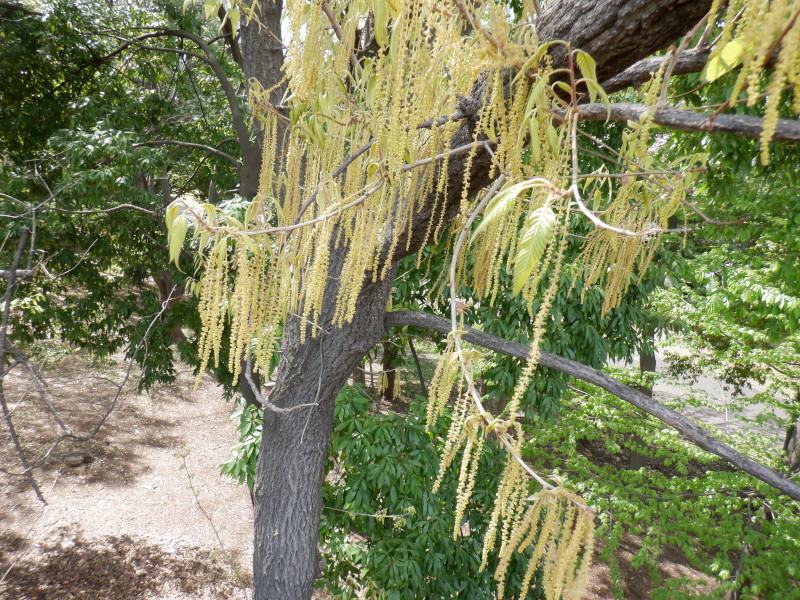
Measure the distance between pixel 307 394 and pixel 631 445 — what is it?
3.55 meters

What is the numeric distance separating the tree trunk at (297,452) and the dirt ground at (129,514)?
9.56 ft

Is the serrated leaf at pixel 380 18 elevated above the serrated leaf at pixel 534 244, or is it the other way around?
the serrated leaf at pixel 380 18

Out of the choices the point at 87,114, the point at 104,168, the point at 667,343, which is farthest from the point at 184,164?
the point at 667,343

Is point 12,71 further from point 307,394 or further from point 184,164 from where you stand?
point 307,394

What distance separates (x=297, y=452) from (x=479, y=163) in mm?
2263

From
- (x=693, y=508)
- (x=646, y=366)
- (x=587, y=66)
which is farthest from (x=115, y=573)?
(x=646, y=366)

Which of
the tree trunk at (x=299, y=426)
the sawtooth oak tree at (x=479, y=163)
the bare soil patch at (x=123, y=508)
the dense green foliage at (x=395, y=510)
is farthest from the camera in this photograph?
the bare soil patch at (x=123, y=508)

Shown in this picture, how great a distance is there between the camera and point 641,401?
2211 millimetres

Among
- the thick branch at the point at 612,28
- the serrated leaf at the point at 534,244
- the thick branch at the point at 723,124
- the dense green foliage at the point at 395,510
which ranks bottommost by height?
the dense green foliage at the point at 395,510

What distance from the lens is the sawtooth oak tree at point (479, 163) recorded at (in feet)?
2.91

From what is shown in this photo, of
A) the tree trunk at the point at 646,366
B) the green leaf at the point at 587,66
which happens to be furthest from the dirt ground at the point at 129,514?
the green leaf at the point at 587,66

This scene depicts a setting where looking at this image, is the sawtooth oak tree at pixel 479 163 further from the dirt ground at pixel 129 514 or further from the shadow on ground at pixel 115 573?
the dirt ground at pixel 129 514

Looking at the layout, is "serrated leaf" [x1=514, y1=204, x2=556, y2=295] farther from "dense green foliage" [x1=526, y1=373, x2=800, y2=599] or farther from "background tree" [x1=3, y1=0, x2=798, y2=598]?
"dense green foliage" [x1=526, y1=373, x2=800, y2=599]

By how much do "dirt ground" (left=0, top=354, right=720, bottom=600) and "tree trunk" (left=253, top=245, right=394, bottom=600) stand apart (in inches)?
115
